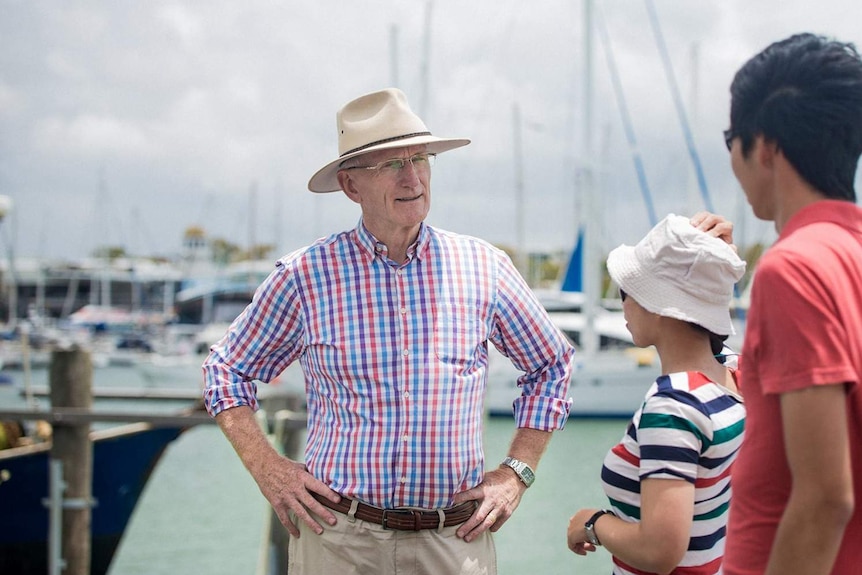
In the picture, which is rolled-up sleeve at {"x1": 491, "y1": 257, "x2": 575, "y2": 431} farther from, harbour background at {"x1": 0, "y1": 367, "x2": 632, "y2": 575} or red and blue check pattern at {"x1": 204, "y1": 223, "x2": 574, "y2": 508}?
harbour background at {"x1": 0, "y1": 367, "x2": 632, "y2": 575}

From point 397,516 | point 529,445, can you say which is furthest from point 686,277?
point 397,516

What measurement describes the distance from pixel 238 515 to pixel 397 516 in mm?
12712

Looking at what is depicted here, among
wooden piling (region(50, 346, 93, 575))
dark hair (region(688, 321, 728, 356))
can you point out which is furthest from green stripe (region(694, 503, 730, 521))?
wooden piling (region(50, 346, 93, 575))

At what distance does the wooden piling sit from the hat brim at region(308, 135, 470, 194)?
3.21 m

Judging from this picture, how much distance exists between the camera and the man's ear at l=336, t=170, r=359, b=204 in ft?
8.06

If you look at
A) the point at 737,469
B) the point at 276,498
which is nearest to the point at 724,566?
the point at 737,469

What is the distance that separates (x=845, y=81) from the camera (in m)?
1.27

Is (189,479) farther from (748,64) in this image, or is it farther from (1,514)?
(748,64)

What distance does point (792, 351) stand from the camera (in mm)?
1183

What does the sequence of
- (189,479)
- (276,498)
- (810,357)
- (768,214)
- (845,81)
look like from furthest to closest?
(189,479) → (276,498) → (768,214) → (845,81) → (810,357)

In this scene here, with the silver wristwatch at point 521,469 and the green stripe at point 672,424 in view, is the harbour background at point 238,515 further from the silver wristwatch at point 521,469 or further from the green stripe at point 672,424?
the green stripe at point 672,424

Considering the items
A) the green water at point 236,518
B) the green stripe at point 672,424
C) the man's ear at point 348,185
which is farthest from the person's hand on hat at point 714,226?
the green water at point 236,518

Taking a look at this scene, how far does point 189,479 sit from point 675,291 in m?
17.2

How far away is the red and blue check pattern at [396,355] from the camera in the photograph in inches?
88.1
